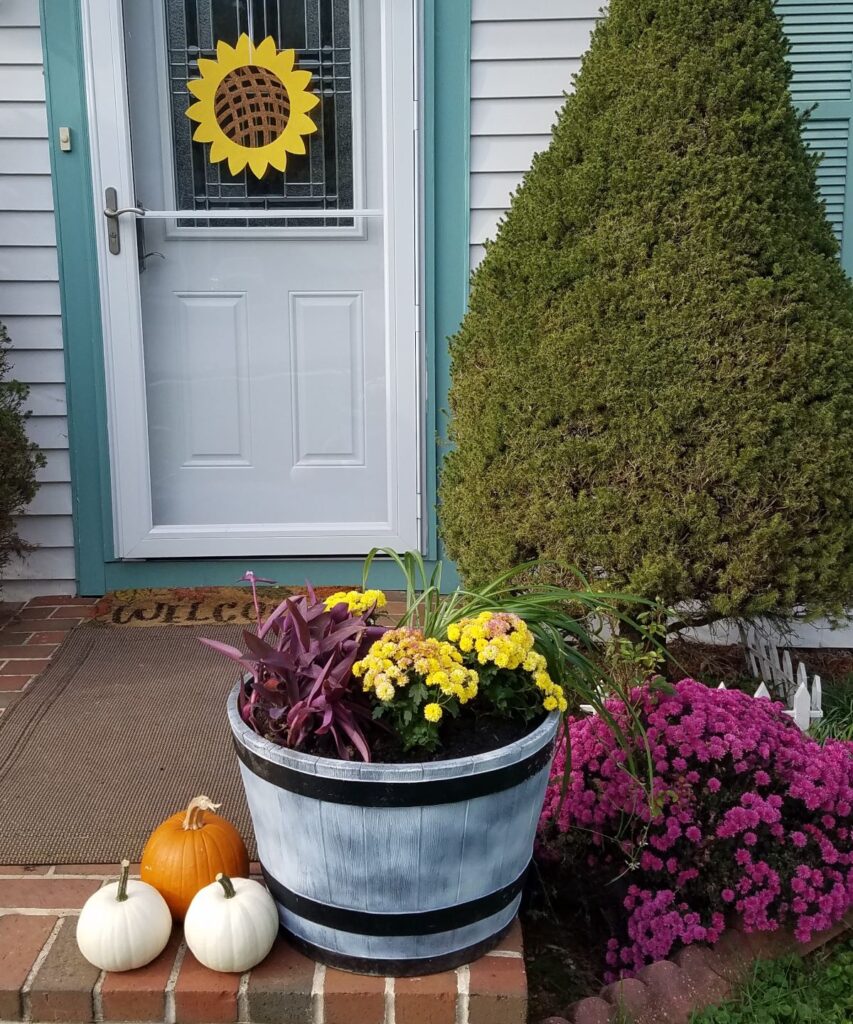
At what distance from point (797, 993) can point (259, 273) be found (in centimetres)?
274

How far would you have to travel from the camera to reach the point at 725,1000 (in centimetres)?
184

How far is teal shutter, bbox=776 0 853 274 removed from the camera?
3344 mm

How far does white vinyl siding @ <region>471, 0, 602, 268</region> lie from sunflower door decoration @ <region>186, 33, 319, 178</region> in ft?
1.92

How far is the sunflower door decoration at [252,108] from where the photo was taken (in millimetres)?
3430

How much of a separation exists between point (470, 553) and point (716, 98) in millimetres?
1258

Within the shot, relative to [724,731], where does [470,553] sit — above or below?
above

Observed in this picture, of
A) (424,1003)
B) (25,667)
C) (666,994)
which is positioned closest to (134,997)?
(424,1003)

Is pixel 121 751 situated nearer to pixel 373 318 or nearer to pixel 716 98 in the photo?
pixel 373 318

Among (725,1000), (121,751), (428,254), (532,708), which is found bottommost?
(725,1000)

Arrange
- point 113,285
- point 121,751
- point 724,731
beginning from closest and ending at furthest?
point 724,731, point 121,751, point 113,285

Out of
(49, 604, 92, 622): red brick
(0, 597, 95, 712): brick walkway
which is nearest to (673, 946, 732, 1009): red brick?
(0, 597, 95, 712): brick walkway

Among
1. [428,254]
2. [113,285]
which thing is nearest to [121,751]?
[113,285]

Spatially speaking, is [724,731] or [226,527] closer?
[724,731]

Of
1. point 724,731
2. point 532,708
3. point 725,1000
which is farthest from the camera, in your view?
point 724,731
